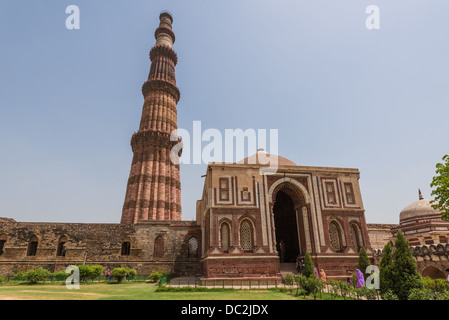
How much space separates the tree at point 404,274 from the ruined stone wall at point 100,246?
54.6ft

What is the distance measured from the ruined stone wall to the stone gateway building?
84 millimetres

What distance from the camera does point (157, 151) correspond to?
1272 inches

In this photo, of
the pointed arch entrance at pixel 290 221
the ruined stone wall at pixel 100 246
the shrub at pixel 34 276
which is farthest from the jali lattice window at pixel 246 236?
the shrub at pixel 34 276

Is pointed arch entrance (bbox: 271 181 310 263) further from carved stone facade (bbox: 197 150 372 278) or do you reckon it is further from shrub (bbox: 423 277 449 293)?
shrub (bbox: 423 277 449 293)

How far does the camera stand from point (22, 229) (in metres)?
24.0

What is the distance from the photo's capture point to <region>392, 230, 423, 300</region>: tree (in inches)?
393

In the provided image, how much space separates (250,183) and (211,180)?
269 cm

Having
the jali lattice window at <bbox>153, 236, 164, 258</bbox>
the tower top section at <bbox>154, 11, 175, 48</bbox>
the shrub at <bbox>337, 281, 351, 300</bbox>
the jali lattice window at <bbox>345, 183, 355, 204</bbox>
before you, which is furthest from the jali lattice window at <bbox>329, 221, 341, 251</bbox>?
the tower top section at <bbox>154, 11, 175, 48</bbox>

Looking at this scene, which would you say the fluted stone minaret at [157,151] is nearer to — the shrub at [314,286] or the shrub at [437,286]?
the shrub at [314,286]

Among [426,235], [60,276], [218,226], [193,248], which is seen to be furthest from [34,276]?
[426,235]

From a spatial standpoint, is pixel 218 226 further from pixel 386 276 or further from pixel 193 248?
pixel 386 276
